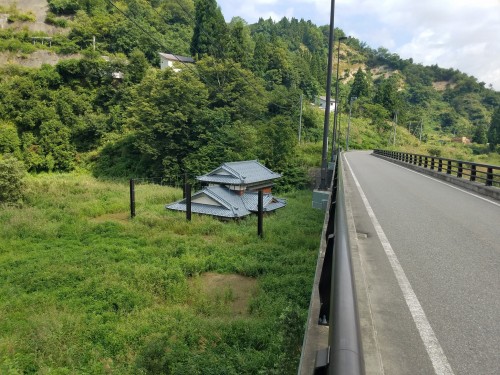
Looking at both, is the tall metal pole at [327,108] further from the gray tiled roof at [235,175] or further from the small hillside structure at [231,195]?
the gray tiled roof at [235,175]

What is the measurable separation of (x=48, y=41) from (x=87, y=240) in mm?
67144

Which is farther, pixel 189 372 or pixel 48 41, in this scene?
pixel 48 41

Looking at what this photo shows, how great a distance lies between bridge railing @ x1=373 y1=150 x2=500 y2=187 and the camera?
13781 millimetres

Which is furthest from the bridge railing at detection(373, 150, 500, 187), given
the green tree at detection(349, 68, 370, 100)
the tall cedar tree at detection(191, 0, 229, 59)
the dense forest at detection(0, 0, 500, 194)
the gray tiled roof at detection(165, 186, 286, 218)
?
the green tree at detection(349, 68, 370, 100)

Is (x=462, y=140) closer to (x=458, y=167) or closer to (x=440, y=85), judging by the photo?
(x=458, y=167)

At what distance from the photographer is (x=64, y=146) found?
1882 inches

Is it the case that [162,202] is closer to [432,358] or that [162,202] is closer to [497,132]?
[432,358]

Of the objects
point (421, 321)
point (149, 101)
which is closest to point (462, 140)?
point (149, 101)

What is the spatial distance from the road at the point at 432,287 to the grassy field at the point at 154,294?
4.95ft

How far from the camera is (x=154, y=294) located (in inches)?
487

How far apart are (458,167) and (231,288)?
40.0 ft

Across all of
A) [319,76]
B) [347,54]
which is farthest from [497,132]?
[347,54]

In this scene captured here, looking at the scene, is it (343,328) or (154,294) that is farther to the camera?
(154,294)

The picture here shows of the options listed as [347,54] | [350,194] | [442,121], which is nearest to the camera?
[350,194]
